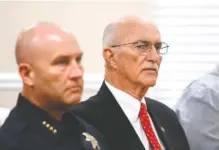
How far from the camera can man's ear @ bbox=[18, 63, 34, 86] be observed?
5.48 ft

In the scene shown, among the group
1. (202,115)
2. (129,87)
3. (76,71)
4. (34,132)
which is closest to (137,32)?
(129,87)

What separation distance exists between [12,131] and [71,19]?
5.51 feet

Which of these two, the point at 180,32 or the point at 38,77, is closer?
the point at 38,77

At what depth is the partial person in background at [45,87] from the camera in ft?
5.44

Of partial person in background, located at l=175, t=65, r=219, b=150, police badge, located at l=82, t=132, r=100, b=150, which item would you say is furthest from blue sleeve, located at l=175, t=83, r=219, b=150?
police badge, located at l=82, t=132, r=100, b=150

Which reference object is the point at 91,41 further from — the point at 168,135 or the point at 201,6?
the point at 168,135

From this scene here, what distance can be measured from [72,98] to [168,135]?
0.81 m

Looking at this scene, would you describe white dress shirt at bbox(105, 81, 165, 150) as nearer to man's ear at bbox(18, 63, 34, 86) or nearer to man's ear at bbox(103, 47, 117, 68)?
man's ear at bbox(103, 47, 117, 68)

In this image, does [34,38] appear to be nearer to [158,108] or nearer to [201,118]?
[158,108]

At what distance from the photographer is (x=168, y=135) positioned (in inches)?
93.0

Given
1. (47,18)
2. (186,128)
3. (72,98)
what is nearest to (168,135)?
(186,128)

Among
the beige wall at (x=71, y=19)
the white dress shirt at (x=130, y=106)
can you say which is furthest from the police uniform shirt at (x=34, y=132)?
the beige wall at (x=71, y=19)

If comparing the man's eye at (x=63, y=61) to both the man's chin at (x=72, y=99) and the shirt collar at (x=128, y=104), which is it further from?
the shirt collar at (x=128, y=104)

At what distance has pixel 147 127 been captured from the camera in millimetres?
2264
